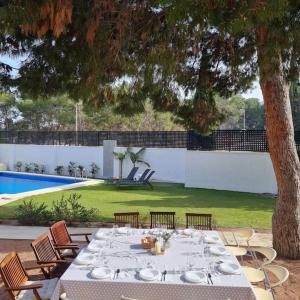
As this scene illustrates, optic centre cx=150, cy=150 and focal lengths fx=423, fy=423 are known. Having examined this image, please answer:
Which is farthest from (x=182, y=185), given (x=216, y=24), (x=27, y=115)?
(x=27, y=115)

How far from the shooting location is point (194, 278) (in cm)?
474

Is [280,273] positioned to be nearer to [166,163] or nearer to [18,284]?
[18,284]

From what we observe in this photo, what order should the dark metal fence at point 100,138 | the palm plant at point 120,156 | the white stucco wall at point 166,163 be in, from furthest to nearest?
the palm plant at point 120,156, the dark metal fence at point 100,138, the white stucco wall at point 166,163

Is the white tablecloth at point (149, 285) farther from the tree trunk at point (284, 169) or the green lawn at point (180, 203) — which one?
the green lawn at point (180, 203)

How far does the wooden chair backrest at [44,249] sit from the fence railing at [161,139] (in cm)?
1273

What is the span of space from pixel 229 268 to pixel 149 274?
1.00 meters

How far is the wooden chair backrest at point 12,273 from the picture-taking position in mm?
4944

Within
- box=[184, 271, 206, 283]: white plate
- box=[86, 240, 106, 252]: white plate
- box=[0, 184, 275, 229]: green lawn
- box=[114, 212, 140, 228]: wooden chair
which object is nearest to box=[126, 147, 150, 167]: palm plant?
box=[0, 184, 275, 229]: green lawn

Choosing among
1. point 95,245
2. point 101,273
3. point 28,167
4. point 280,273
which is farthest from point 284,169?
point 28,167

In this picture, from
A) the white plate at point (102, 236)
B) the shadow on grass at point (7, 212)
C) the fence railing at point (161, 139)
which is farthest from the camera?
the fence railing at point (161, 139)

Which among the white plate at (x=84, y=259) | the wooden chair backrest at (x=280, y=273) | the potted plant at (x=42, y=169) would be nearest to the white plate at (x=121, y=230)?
the white plate at (x=84, y=259)

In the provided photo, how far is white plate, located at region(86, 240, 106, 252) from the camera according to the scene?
6000mm

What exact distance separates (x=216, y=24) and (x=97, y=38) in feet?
8.09

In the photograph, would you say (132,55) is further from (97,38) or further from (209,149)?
(209,149)
